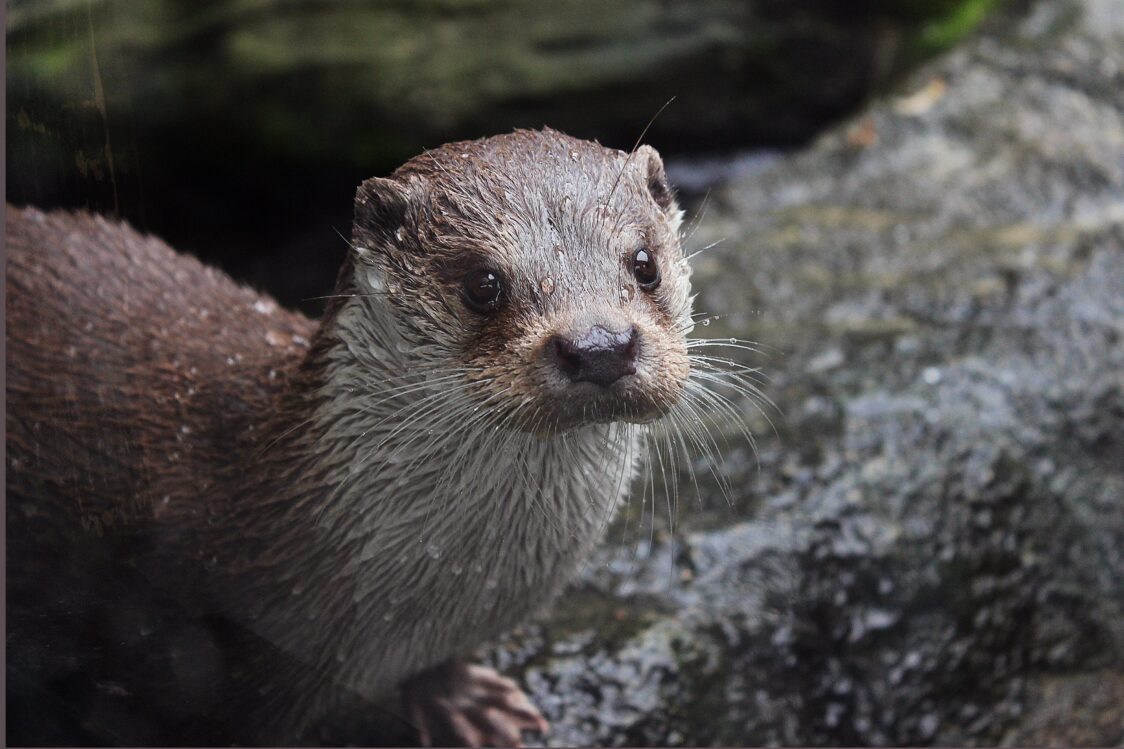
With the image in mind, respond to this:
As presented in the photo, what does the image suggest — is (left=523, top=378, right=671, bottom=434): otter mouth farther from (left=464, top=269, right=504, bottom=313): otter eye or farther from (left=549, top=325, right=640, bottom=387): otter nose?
(left=464, top=269, right=504, bottom=313): otter eye

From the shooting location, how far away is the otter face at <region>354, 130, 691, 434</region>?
5.76ft

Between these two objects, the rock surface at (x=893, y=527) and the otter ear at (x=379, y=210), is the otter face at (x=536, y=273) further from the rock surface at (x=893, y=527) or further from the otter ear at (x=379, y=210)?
the rock surface at (x=893, y=527)

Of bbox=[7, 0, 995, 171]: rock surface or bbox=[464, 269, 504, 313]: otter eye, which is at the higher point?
bbox=[7, 0, 995, 171]: rock surface

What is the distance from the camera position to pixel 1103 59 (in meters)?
5.16

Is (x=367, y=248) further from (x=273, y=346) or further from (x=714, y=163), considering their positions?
(x=714, y=163)

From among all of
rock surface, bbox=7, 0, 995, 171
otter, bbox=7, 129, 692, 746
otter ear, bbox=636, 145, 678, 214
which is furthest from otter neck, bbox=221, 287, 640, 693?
rock surface, bbox=7, 0, 995, 171

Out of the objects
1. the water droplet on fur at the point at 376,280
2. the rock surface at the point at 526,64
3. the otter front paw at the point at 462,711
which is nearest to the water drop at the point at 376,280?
the water droplet on fur at the point at 376,280

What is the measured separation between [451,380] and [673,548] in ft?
4.20

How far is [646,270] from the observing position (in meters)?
1.90

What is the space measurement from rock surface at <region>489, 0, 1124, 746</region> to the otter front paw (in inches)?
3.6

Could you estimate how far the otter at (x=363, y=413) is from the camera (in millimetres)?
1819

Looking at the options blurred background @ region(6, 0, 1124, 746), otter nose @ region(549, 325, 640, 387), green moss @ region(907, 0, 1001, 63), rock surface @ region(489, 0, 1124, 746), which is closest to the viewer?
otter nose @ region(549, 325, 640, 387)

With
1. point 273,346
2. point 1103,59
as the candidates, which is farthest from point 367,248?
point 1103,59

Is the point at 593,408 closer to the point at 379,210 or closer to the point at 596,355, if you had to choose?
the point at 596,355
